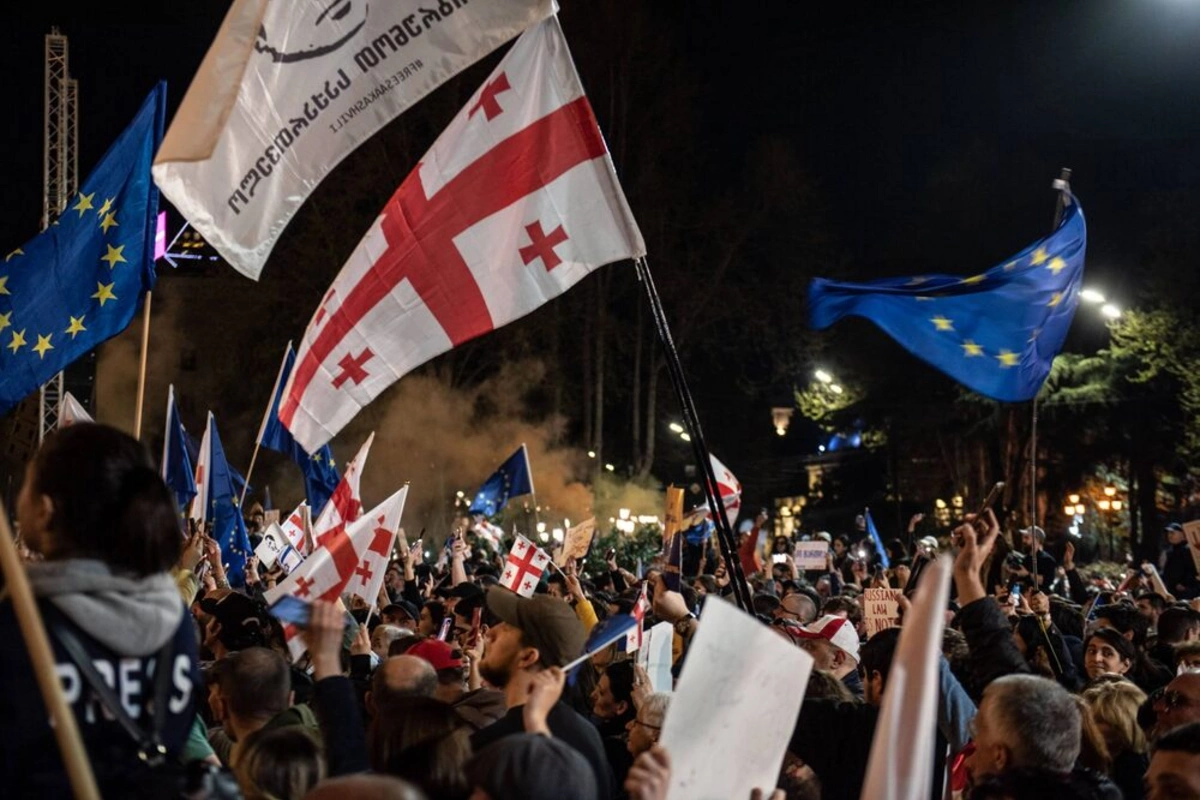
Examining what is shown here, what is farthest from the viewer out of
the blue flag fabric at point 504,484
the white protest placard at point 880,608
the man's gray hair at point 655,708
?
the blue flag fabric at point 504,484

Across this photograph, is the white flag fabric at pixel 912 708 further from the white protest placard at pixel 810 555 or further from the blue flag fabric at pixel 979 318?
the white protest placard at pixel 810 555

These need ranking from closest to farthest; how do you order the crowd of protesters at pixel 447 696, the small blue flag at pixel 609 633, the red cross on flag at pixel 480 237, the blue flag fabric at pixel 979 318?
the crowd of protesters at pixel 447 696 → the small blue flag at pixel 609 633 → the red cross on flag at pixel 480 237 → the blue flag fabric at pixel 979 318

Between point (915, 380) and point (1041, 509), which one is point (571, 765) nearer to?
point (1041, 509)

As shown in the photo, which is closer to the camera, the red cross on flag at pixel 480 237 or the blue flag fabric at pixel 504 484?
the red cross on flag at pixel 480 237

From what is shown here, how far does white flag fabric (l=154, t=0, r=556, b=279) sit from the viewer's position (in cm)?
582

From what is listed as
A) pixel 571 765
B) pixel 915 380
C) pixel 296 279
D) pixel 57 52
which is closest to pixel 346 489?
pixel 571 765

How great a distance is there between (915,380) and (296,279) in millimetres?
17274

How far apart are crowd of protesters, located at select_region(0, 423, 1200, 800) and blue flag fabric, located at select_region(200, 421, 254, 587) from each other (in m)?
5.13

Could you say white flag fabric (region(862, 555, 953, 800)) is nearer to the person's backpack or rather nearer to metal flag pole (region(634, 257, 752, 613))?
the person's backpack

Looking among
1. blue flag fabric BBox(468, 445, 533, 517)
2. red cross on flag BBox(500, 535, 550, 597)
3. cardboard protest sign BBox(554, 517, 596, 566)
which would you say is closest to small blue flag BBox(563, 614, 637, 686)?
red cross on flag BBox(500, 535, 550, 597)

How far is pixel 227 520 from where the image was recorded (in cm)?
1407

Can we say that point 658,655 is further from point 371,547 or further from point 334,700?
A: point 334,700

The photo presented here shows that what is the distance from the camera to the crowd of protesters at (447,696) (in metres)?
2.80

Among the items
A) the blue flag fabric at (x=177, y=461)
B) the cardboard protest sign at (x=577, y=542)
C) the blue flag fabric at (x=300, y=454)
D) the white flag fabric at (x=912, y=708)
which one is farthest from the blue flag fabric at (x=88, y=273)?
the cardboard protest sign at (x=577, y=542)
